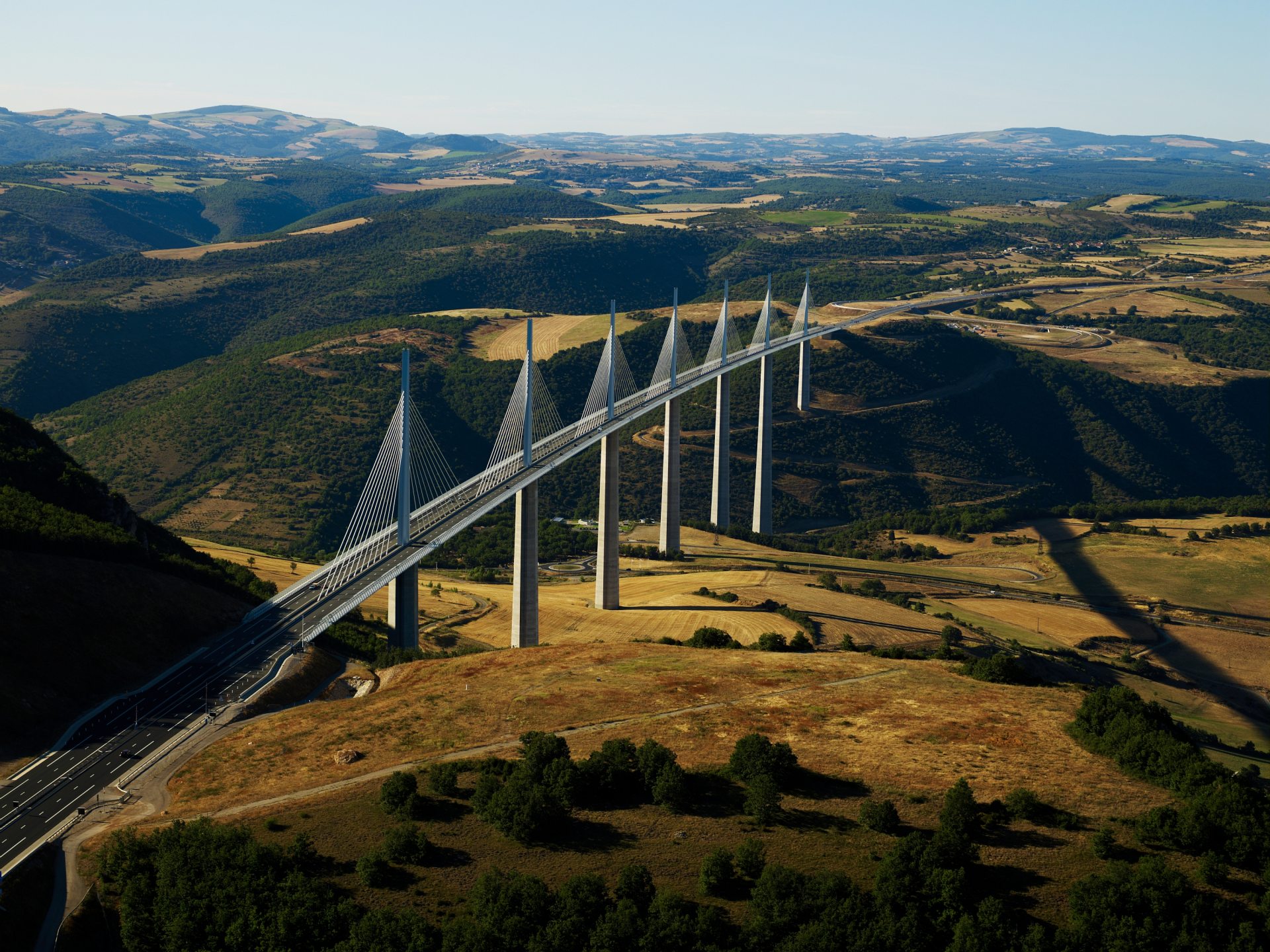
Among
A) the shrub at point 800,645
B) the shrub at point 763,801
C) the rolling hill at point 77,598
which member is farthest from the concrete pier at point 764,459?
the shrub at point 763,801

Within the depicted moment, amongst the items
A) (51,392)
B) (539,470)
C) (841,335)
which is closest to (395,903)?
(539,470)

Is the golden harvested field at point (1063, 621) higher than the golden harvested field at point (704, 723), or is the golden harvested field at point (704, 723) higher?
the golden harvested field at point (704, 723)

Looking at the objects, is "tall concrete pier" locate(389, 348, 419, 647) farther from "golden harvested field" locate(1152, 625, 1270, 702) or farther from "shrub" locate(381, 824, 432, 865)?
"golden harvested field" locate(1152, 625, 1270, 702)

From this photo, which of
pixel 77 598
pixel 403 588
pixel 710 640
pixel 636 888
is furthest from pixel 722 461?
pixel 636 888

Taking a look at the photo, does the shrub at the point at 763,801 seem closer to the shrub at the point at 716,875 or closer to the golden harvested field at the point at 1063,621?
the shrub at the point at 716,875

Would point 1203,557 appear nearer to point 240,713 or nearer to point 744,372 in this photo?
point 744,372

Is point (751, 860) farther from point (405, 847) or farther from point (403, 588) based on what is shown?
point (403, 588)
